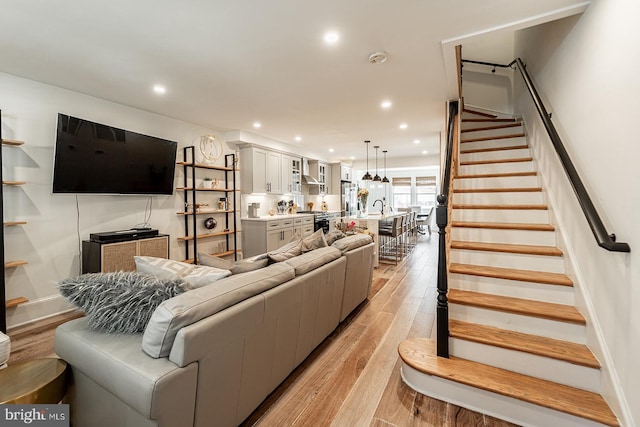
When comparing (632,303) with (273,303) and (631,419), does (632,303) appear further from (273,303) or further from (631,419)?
(273,303)

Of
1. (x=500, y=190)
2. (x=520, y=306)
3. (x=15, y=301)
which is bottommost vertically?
(x=15, y=301)

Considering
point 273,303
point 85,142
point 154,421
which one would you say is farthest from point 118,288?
point 85,142

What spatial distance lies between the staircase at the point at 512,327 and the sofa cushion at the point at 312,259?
878 mm

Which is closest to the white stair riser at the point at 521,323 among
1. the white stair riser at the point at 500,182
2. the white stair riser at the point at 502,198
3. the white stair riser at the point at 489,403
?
the white stair riser at the point at 489,403

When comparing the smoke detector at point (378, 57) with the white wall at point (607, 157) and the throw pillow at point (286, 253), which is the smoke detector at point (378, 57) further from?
the throw pillow at point (286, 253)

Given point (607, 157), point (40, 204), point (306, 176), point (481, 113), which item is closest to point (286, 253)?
point (607, 157)

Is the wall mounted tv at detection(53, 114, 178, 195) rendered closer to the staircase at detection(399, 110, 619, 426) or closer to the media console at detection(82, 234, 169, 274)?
the media console at detection(82, 234, 169, 274)

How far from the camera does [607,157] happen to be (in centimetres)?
165

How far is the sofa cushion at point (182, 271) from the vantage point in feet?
5.34

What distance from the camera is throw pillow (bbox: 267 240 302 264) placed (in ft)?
6.91

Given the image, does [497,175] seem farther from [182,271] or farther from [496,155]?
[182,271]

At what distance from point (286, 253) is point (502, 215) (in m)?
2.20

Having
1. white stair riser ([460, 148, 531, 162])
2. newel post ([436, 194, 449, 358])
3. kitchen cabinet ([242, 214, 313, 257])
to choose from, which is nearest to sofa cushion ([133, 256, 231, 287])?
newel post ([436, 194, 449, 358])

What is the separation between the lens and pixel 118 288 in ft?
4.65
